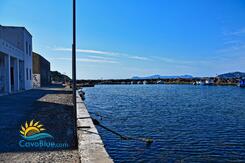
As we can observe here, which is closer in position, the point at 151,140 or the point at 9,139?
the point at 9,139

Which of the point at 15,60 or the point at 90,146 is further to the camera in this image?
the point at 15,60

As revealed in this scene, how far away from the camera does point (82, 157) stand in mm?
4848

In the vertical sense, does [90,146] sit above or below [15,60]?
below

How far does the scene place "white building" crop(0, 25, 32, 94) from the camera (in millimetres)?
20469

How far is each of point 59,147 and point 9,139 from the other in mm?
1641

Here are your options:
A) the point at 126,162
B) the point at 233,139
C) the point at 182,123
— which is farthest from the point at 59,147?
the point at 182,123

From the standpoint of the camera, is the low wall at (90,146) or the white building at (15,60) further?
the white building at (15,60)

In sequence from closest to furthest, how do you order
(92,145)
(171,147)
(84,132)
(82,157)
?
(82,157), (92,145), (84,132), (171,147)

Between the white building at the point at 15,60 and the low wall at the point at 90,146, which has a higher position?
the white building at the point at 15,60

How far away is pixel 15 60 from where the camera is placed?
23562 millimetres

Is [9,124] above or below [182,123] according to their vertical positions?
above

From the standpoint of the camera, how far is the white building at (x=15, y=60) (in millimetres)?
20469

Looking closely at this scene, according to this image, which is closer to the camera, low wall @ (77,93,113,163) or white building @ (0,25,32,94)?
low wall @ (77,93,113,163)

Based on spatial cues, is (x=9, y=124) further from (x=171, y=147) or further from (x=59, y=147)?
(x=171, y=147)
